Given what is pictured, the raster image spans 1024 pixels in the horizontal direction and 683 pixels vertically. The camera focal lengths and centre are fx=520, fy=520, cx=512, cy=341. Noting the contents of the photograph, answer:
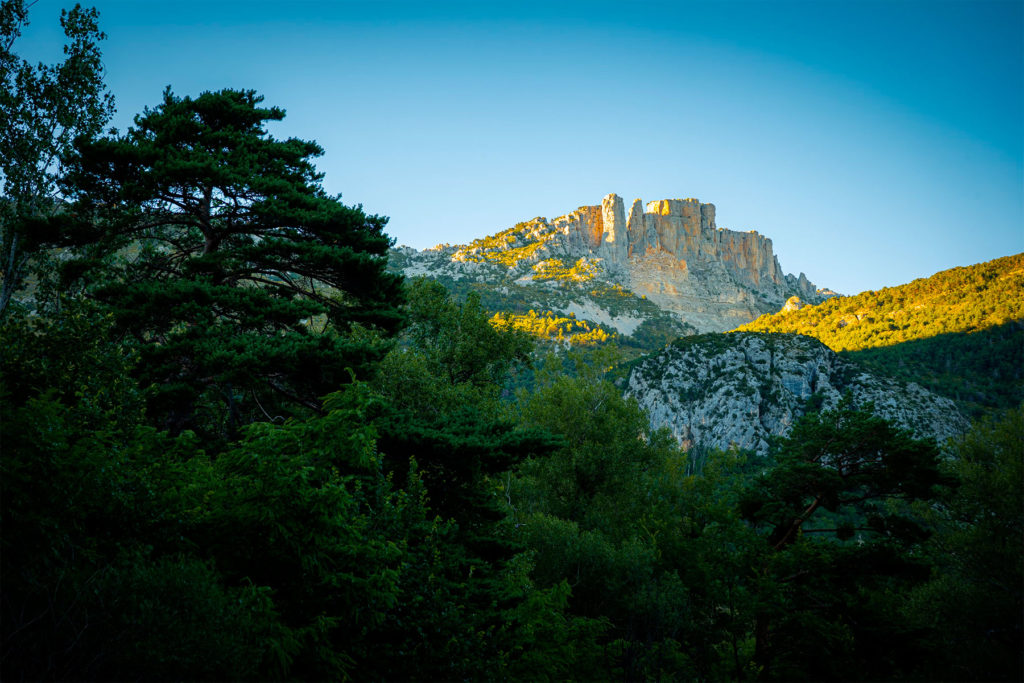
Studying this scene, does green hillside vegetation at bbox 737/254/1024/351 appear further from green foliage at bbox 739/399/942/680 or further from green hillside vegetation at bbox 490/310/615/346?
green foliage at bbox 739/399/942/680

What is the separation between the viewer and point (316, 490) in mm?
6117

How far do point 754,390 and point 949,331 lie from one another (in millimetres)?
59332

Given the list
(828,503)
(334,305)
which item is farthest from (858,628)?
(334,305)

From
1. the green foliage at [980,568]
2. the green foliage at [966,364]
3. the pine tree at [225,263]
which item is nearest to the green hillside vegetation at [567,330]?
the green foliage at [966,364]

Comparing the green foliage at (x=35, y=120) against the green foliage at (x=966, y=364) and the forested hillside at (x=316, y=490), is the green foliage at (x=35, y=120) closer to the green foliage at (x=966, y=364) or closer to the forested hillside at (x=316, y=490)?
the forested hillside at (x=316, y=490)

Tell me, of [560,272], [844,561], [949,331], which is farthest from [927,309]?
[844,561]

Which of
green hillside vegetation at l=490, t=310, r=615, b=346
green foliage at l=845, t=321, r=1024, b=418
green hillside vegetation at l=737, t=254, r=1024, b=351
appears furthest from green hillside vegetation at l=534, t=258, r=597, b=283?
green foliage at l=845, t=321, r=1024, b=418

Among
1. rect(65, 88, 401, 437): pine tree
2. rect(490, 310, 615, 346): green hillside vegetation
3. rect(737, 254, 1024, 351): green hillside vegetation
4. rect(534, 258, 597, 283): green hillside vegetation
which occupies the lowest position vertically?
rect(65, 88, 401, 437): pine tree

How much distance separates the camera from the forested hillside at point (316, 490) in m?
5.09

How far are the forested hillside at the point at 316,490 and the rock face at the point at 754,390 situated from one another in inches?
2539

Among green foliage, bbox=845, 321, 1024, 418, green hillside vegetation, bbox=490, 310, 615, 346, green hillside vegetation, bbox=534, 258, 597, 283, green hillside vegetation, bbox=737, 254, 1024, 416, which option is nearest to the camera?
green foliage, bbox=845, 321, 1024, 418

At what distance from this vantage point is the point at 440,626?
298 inches

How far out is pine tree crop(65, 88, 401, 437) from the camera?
10.7 metres

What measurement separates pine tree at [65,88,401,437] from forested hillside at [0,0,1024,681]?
0.08m
